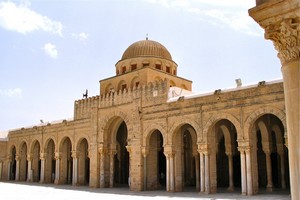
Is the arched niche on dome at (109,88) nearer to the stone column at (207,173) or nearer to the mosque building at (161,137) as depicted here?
the mosque building at (161,137)

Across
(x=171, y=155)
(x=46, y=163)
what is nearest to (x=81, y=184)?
(x=46, y=163)

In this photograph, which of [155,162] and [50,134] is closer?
[155,162]

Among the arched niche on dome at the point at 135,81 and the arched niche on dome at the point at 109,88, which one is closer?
the arched niche on dome at the point at 135,81

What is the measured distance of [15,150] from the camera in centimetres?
3291

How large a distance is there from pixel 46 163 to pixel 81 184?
512 cm

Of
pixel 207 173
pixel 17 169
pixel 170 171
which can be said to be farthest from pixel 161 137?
pixel 17 169

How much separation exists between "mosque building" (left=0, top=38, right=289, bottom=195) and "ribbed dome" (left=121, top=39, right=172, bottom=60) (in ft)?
0.28

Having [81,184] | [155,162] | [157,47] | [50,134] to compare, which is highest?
[157,47]


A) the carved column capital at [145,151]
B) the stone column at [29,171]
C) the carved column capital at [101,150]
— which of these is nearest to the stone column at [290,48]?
the carved column capital at [145,151]

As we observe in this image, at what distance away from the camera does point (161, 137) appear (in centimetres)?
2141

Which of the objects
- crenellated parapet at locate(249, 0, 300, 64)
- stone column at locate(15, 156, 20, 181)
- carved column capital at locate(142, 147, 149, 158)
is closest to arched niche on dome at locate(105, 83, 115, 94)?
carved column capital at locate(142, 147, 149, 158)

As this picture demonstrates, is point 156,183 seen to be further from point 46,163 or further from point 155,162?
point 46,163

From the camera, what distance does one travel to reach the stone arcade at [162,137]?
15.6 m

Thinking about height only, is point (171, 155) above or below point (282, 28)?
below
